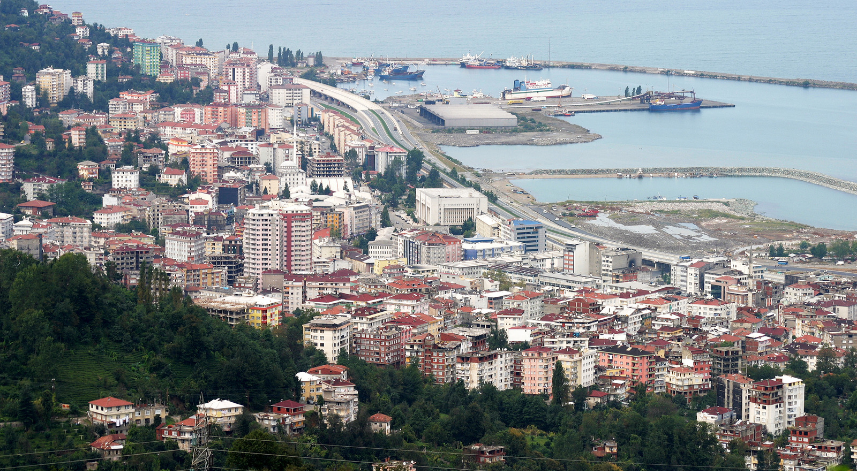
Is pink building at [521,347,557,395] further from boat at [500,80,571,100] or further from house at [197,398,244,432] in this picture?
boat at [500,80,571,100]

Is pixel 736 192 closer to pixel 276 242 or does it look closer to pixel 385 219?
pixel 385 219

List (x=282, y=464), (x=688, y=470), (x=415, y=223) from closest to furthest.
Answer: (x=282, y=464)
(x=688, y=470)
(x=415, y=223)

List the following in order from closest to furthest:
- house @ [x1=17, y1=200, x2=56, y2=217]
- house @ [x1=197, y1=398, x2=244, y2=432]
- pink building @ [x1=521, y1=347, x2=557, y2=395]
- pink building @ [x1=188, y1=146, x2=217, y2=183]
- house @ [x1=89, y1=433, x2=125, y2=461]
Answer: house @ [x1=89, y1=433, x2=125, y2=461], house @ [x1=197, y1=398, x2=244, y2=432], pink building @ [x1=521, y1=347, x2=557, y2=395], house @ [x1=17, y1=200, x2=56, y2=217], pink building @ [x1=188, y1=146, x2=217, y2=183]

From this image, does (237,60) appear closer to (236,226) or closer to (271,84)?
(271,84)

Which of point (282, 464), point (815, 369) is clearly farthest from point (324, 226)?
point (282, 464)

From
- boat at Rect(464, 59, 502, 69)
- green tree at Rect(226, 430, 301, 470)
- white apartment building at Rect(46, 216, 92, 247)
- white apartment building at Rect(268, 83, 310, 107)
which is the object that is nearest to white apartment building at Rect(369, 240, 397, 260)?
white apartment building at Rect(46, 216, 92, 247)

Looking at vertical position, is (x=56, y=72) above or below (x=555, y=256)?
above

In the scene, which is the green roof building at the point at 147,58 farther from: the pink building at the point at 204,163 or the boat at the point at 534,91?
the boat at the point at 534,91
